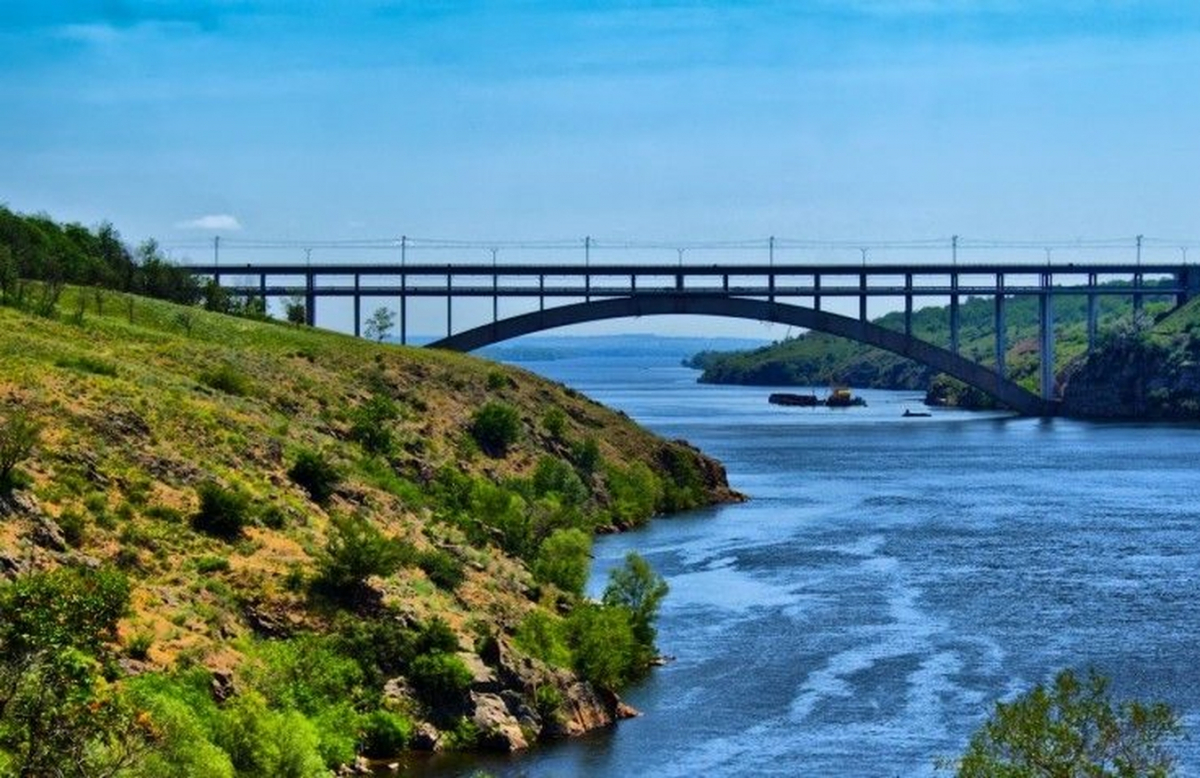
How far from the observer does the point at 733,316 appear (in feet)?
516

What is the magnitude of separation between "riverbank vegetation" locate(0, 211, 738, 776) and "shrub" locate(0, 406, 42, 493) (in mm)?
96

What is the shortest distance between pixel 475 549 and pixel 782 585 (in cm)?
1332

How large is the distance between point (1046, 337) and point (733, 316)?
1090 inches

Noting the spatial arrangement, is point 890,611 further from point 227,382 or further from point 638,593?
point 227,382

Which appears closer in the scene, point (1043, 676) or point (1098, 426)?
point (1043, 676)

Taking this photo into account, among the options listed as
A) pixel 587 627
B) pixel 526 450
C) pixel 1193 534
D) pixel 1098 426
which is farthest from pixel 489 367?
pixel 1098 426

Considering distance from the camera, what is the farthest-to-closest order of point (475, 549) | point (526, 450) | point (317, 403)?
point (526, 450)
point (317, 403)
point (475, 549)

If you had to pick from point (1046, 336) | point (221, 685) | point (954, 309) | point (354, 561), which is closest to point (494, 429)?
point (354, 561)

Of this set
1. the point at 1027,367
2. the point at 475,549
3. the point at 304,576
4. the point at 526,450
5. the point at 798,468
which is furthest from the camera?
the point at 1027,367

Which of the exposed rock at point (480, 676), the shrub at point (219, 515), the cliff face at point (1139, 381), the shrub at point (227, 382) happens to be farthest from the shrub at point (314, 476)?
the cliff face at point (1139, 381)

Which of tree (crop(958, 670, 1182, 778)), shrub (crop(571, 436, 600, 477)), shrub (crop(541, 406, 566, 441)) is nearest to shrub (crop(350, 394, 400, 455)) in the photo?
shrub (crop(571, 436, 600, 477))

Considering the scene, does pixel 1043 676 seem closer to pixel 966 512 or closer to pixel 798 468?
pixel 966 512

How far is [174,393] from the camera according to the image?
6012cm

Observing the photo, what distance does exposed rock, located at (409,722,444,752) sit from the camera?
130ft
